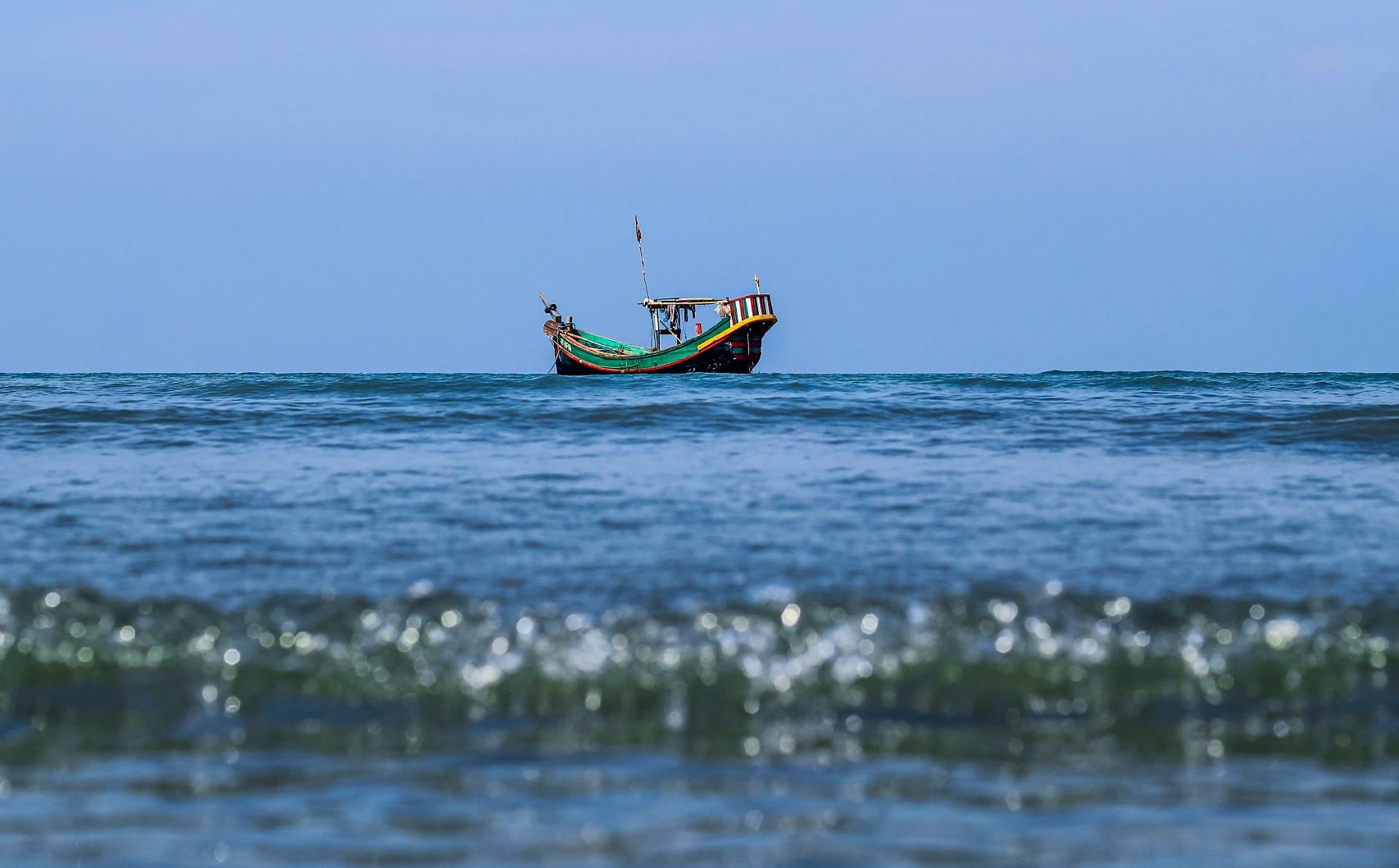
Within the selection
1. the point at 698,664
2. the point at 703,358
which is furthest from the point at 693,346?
the point at 698,664

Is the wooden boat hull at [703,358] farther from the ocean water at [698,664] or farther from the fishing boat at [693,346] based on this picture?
the ocean water at [698,664]

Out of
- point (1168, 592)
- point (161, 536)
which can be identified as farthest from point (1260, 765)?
point (161, 536)

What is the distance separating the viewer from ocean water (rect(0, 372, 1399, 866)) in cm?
351

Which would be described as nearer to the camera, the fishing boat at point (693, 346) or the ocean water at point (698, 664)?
the ocean water at point (698, 664)

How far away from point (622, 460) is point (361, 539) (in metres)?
3.49

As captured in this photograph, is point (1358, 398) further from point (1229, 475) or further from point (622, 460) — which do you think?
point (622, 460)

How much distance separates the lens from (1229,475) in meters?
9.39

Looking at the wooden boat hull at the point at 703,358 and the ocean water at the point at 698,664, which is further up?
the wooden boat hull at the point at 703,358

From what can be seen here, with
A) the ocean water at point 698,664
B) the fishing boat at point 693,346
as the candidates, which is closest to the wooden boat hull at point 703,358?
the fishing boat at point 693,346

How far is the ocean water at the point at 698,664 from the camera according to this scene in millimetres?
3508

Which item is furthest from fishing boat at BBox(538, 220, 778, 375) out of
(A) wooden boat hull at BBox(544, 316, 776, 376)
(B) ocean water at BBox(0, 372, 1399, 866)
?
(B) ocean water at BBox(0, 372, 1399, 866)

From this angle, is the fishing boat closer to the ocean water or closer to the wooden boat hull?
the wooden boat hull

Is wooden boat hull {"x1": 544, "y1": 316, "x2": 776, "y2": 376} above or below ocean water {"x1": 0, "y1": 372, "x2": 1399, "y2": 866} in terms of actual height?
above

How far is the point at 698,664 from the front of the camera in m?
4.98
